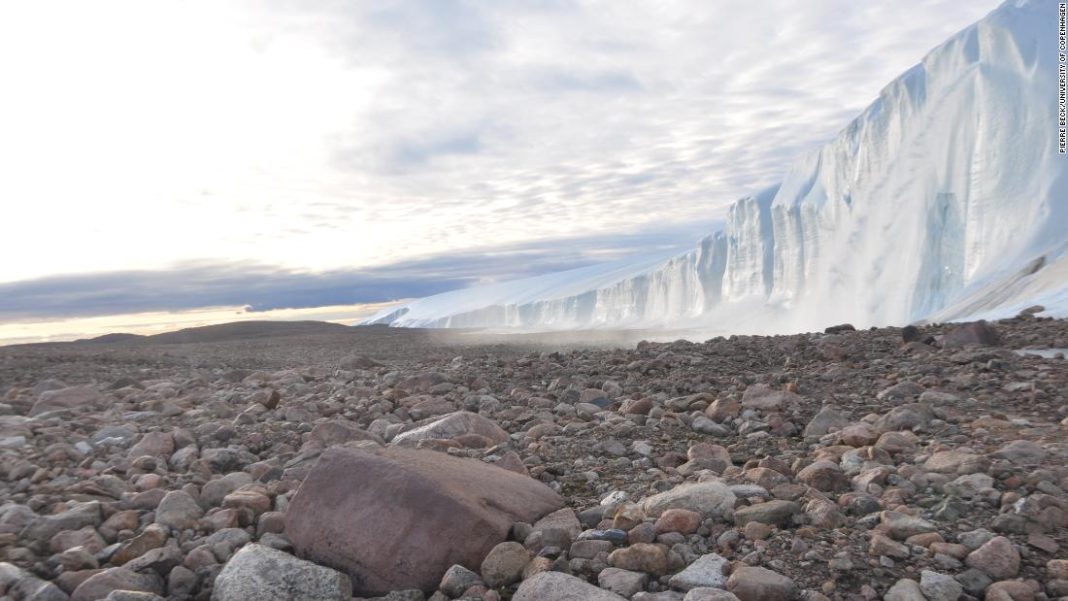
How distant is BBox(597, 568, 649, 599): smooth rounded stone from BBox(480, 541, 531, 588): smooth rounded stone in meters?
0.27

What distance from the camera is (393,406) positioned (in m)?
5.13

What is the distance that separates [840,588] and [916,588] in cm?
19

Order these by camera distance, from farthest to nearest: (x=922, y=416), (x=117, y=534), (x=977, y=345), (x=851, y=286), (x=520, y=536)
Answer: (x=851, y=286)
(x=977, y=345)
(x=922, y=416)
(x=117, y=534)
(x=520, y=536)

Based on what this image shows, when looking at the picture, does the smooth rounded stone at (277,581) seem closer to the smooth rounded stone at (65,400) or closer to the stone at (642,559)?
the stone at (642,559)

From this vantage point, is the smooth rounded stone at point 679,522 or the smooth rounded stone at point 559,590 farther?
the smooth rounded stone at point 679,522

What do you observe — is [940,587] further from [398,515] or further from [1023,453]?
[398,515]

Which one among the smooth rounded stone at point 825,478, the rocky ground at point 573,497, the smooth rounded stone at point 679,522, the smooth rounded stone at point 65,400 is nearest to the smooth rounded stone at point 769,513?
the rocky ground at point 573,497

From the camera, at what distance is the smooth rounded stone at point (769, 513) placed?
2211mm

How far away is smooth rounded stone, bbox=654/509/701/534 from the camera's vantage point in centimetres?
220

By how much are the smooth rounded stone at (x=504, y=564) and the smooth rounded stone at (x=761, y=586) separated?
2.15ft

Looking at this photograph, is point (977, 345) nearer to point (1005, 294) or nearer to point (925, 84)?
point (1005, 294)

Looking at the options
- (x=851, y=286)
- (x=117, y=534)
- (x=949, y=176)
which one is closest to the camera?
(x=117, y=534)

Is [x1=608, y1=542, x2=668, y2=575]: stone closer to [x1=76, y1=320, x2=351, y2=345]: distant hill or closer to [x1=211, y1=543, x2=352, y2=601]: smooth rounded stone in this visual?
[x1=211, y1=543, x2=352, y2=601]: smooth rounded stone

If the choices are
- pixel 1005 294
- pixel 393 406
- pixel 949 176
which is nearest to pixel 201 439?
pixel 393 406
